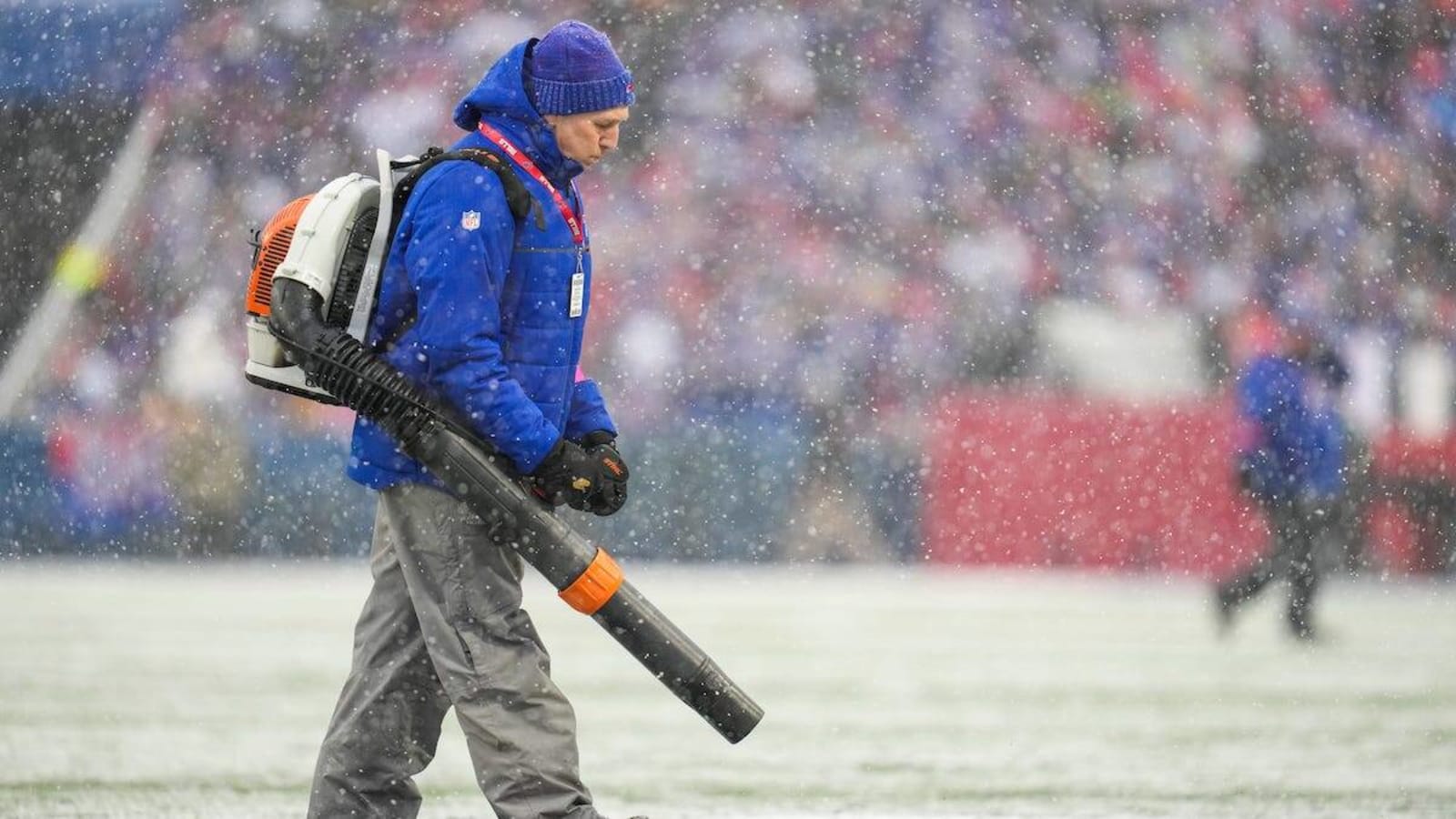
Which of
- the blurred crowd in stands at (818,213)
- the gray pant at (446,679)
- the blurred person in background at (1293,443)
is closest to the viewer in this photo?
the gray pant at (446,679)

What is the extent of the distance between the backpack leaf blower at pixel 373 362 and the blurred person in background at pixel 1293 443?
7.56 metres

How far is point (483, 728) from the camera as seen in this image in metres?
4.02

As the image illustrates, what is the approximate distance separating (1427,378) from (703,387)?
14.7ft

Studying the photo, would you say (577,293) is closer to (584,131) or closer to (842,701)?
(584,131)

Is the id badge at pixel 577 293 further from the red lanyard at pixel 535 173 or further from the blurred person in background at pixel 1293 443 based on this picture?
the blurred person in background at pixel 1293 443

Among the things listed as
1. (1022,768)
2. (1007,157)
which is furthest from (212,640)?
(1007,157)

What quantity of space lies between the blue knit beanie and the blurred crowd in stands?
33.1 feet

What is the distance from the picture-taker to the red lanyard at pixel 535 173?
409 centimetres

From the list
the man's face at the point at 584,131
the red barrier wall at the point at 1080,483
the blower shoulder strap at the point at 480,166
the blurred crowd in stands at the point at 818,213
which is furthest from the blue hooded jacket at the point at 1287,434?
the blower shoulder strap at the point at 480,166

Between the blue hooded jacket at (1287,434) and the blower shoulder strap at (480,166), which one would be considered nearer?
the blower shoulder strap at (480,166)

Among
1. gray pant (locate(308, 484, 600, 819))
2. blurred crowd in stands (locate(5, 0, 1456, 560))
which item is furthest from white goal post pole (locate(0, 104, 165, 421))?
gray pant (locate(308, 484, 600, 819))

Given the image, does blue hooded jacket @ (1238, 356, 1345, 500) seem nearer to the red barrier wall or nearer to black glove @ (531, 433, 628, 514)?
the red barrier wall

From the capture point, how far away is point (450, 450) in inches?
156

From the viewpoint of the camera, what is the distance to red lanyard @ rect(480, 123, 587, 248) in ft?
13.4
